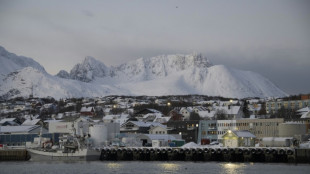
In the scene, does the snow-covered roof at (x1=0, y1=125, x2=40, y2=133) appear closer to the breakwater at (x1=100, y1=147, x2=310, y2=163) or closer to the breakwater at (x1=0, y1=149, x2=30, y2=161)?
the breakwater at (x1=0, y1=149, x2=30, y2=161)

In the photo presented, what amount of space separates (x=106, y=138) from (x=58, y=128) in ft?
75.7

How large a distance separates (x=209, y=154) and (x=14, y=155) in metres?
37.1

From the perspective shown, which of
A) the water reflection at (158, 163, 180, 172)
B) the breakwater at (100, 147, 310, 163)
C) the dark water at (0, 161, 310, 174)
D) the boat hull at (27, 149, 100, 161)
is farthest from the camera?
the boat hull at (27, 149, 100, 161)

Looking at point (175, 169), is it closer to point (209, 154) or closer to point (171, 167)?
point (171, 167)

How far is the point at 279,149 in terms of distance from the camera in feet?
268

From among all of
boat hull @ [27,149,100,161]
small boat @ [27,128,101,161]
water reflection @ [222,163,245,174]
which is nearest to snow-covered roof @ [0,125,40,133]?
small boat @ [27,128,101,161]

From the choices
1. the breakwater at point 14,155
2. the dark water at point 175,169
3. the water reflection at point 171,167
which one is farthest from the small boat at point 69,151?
the water reflection at point 171,167

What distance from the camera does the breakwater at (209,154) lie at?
8038 cm

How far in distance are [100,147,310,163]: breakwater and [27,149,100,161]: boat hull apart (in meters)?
1.90

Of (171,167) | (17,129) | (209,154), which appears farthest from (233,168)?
(17,129)

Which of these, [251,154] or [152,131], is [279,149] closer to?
[251,154]

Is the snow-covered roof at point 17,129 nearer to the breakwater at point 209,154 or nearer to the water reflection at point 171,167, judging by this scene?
the breakwater at point 209,154

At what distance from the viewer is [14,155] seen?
10012cm

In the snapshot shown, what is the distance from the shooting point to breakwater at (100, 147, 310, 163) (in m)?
80.4
